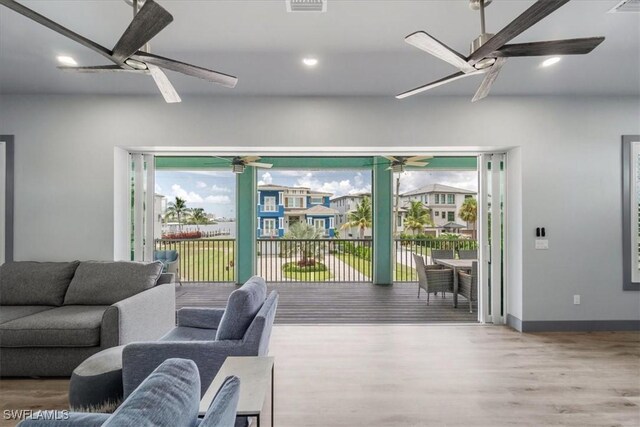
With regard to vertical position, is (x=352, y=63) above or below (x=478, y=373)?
above

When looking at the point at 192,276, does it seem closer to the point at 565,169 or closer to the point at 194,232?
the point at 194,232

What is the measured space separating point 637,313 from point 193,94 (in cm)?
582

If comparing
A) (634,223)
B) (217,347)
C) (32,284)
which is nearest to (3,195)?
(32,284)

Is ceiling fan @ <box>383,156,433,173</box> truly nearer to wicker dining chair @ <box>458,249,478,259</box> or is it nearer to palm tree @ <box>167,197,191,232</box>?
wicker dining chair @ <box>458,249,478,259</box>

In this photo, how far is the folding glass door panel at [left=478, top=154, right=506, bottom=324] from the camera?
14.4 feet

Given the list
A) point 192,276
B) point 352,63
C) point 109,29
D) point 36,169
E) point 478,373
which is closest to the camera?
point 109,29

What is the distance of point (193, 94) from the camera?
13.1ft

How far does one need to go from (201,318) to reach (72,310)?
1.24 m

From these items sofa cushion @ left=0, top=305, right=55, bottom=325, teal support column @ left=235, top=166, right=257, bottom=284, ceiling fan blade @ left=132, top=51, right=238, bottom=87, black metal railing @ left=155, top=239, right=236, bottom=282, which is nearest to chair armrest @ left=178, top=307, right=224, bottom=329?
sofa cushion @ left=0, top=305, right=55, bottom=325

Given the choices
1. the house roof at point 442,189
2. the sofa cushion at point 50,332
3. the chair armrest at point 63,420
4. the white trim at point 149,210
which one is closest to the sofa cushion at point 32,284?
the sofa cushion at point 50,332

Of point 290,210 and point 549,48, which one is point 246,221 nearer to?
point 290,210

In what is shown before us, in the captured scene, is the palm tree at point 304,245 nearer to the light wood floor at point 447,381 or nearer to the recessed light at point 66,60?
the light wood floor at point 447,381

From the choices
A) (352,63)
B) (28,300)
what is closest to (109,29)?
(352,63)

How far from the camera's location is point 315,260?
7.58 meters
